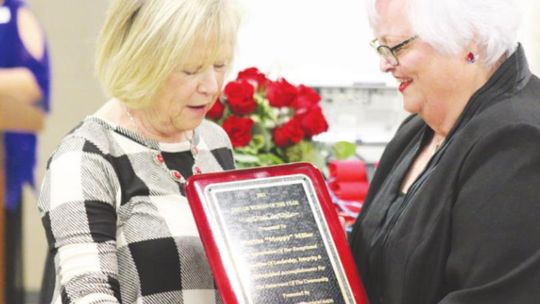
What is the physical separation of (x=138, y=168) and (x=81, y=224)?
204mm

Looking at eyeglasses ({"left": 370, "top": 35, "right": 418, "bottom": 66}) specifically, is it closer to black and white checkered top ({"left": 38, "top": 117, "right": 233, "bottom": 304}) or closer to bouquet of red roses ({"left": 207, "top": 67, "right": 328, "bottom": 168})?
black and white checkered top ({"left": 38, "top": 117, "right": 233, "bottom": 304})

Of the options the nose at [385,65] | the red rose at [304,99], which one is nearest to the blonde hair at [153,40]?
the nose at [385,65]

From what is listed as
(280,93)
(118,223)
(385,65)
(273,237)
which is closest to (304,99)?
(280,93)

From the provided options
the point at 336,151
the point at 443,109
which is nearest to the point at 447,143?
the point at 443,109

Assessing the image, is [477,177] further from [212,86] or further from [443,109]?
[212,86]

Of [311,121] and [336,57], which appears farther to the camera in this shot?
[336,57]

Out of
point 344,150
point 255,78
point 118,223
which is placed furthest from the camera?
point 344,150

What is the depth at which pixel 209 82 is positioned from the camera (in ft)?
5.52

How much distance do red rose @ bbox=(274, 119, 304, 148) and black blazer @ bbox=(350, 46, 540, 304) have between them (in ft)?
2.33

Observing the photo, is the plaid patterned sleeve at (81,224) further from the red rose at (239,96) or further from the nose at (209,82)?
the red rose at (239,96)

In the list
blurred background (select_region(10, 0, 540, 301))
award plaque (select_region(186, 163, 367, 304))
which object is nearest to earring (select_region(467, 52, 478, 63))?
award plaque (select_region(186, 163, 367, 304))

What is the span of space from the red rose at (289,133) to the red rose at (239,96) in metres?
0.12

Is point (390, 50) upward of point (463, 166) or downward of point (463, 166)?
upward

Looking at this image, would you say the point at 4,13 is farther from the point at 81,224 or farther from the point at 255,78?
the point at 255,78
